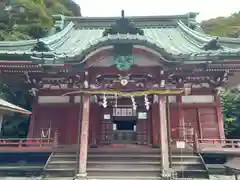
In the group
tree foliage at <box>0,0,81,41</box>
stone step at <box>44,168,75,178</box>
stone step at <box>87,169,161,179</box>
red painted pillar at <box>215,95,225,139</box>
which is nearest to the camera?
stone step at <box>87,169,161,179</box>

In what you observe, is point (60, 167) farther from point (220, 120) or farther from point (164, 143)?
point (220, 120)

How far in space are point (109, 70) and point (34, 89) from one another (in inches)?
143

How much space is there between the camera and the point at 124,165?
7.87 metres

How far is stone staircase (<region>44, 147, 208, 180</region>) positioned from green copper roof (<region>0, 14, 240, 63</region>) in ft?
10.6

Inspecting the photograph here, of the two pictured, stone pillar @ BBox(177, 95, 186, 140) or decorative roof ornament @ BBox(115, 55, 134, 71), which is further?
stone pillar @ BBox(177, 95, 186, 140)

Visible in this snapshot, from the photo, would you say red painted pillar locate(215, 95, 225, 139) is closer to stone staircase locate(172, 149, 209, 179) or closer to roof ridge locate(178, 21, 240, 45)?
stone staircase locate(172, 149, 209, 179)

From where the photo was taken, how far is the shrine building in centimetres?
785

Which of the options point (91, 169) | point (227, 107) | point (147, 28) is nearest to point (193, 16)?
point (147, 28)

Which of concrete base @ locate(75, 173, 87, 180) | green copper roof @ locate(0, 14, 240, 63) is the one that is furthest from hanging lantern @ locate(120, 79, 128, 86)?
concrete base @ locate(75, 173, 87, 180)

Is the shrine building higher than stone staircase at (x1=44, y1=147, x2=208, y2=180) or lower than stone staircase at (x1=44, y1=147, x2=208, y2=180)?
higher

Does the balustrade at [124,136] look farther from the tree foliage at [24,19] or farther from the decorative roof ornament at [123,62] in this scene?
the tree foliage at [24,19]

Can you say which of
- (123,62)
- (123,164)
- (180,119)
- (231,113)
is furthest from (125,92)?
(231,113)

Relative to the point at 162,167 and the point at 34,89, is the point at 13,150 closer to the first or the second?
the point at 34,89

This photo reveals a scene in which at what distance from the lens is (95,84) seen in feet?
28.2
